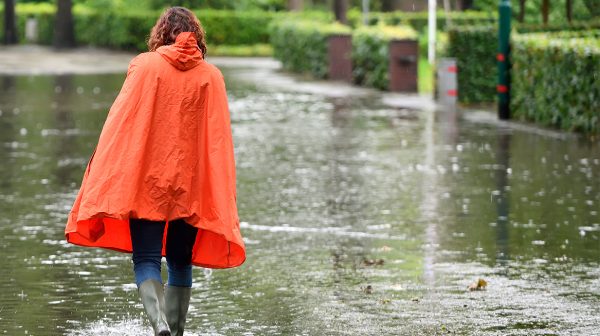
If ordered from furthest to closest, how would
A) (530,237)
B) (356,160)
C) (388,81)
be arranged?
(388,81), (356,160), (530,237)

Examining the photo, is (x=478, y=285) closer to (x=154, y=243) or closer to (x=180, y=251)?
(x=180, y=251)

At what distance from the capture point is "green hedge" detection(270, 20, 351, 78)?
33.2 m

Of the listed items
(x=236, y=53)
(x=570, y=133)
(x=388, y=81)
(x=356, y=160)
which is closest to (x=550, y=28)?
(x=388, y=81)

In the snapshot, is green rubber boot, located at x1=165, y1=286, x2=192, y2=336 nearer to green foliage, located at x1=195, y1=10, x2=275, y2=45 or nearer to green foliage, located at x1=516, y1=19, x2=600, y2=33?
green foliage, located at x1=516, y1=19, x2=600, y2=33

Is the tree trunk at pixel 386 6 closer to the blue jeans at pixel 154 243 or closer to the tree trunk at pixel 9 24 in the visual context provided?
the tree trunk at pixel 9 24

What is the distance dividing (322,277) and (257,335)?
5.60 feet

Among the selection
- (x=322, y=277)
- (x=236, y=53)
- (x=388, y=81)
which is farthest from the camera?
(x=236, y=53)

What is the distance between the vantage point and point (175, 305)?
6516 millimetres

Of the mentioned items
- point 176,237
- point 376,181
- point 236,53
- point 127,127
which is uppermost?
point 127,127

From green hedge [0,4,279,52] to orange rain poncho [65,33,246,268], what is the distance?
147 feet

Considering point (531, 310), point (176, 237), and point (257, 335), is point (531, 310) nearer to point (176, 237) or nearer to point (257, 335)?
point (257, 335)

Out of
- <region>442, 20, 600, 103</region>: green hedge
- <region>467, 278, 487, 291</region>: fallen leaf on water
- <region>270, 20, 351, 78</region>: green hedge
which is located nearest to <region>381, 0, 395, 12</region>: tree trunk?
<region>270, 20, 351, 78</region>: green hedge

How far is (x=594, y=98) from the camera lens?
56.6 feet

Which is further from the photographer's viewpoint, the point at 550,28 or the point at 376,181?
the point at 550,28
